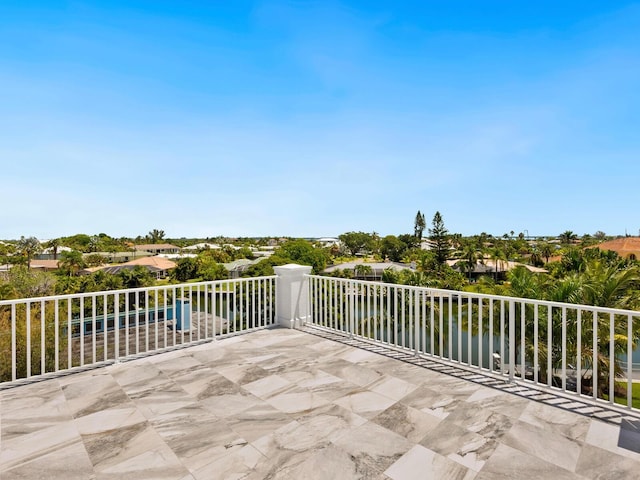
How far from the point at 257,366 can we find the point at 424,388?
65.4 inches

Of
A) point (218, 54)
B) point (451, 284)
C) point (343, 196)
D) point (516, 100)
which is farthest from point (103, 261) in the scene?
point (516, 100)

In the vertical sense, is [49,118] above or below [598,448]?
above

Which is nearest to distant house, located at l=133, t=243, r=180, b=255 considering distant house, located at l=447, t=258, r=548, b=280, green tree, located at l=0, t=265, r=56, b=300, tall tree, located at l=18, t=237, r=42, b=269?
tall tree, located at l=18, t=237, r=42, b=269

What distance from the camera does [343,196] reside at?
39.6 meters

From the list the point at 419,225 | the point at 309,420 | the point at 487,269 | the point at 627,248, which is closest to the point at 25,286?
the point at 309,420

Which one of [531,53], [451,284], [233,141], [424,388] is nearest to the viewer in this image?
[424,388]

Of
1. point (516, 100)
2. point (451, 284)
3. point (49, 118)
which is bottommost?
point (451, 284)

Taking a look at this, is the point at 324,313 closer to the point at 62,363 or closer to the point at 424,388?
the point at 424,388

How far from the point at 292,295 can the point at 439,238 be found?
3610 centimetres

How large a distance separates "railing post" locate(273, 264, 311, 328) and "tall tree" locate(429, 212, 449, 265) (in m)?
35.4

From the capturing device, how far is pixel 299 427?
227cm

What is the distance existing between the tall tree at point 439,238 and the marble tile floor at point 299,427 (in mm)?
36759

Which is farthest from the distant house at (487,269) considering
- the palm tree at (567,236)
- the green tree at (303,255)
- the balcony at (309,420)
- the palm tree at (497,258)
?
the balcony at (309,420)

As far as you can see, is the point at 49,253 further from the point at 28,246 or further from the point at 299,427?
the point at 299,427
